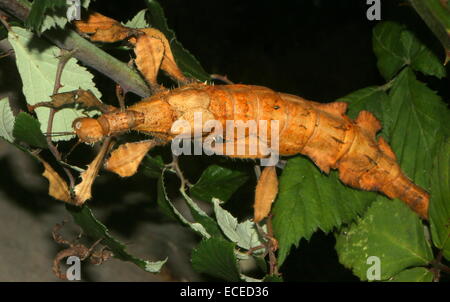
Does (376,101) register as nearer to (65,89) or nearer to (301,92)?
(301,92)

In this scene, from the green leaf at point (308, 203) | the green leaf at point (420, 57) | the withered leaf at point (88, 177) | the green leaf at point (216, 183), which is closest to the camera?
the withered leaf at point (88, 177)

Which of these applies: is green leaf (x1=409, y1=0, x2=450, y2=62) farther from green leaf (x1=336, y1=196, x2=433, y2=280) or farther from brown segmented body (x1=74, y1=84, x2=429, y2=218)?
green leaf (x1=336, y1=196, x2=433, y2=280)

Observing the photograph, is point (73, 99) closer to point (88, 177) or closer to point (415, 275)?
point (88, 177)

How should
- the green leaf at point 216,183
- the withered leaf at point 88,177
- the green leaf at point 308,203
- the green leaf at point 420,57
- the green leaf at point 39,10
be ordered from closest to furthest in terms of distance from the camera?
the green leaf at point 39,10 → the withered leaf at point 88,177 → the green leaf at point 308,203 → the green leaf at point 216,183 → the green leaf at point 420,57

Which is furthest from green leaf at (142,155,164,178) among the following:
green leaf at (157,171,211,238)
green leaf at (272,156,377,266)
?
green leaf at (272,156,377,266)

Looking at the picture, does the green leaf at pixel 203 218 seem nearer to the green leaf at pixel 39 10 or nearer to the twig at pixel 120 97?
the twig at pixel 120 97
